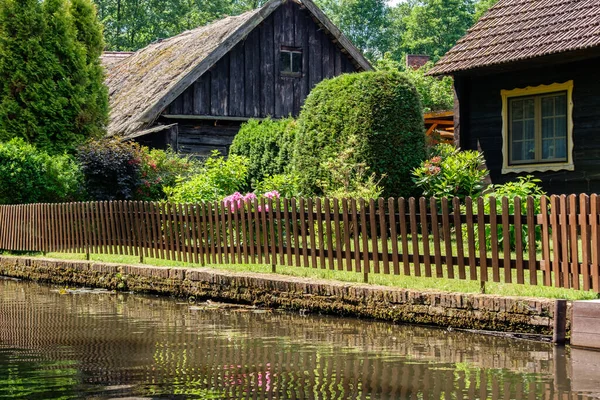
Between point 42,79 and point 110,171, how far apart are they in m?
4.10

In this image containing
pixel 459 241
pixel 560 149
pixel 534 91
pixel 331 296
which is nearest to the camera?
pixel 459 241

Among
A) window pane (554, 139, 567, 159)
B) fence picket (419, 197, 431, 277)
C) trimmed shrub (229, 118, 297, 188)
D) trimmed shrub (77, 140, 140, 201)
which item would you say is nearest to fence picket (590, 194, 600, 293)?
fence picket (419, 197, 431, 277)

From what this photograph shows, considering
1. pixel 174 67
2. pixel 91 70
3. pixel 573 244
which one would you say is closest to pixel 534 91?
pixel 573 244

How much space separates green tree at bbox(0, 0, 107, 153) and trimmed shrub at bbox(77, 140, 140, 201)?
2.38m

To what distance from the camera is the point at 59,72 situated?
80.8ft

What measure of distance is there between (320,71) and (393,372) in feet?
79.5

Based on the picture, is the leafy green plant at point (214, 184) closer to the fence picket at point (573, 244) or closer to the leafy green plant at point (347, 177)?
the leafy green plant at point (347, 177)

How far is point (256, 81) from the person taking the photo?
29766 millimetres

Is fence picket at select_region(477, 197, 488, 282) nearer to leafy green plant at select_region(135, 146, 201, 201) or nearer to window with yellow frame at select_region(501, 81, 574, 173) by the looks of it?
window with yellow frame at select_region(501, 81, 574, 173)

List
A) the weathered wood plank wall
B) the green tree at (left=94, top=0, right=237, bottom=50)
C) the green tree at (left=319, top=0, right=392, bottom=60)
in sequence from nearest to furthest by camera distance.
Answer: the weathered wood plank wall
the green tree at (left=94, top=0, right=237, bottom=50)
the green tree at (left=319, top=0, right=392, bottom=60)

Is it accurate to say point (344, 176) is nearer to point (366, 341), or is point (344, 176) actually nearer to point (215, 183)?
point (215, 183)

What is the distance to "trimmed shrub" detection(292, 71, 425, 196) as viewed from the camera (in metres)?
17.7

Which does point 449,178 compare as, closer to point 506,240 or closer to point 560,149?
point 560,149

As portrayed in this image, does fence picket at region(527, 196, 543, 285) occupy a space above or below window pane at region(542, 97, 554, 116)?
below
